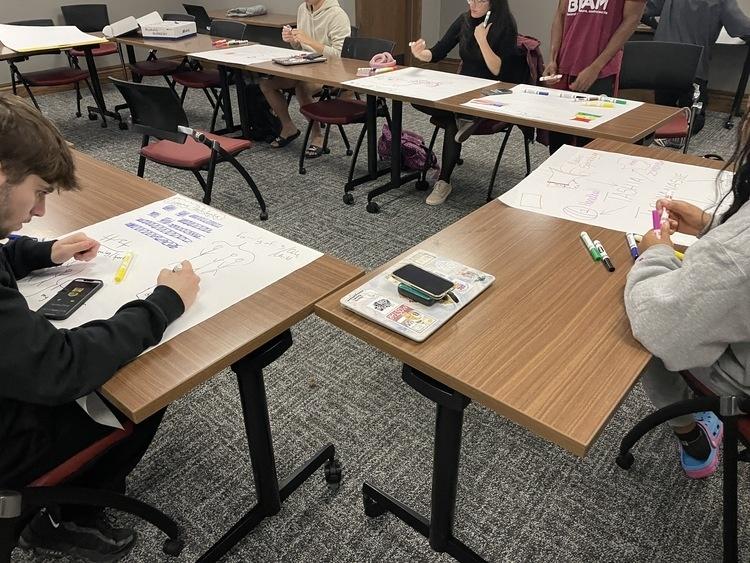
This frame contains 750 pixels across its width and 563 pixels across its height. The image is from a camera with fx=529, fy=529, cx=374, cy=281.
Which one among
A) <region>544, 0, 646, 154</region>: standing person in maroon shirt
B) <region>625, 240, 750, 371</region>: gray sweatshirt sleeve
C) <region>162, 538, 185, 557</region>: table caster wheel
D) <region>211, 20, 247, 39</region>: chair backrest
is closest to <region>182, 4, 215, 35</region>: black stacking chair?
<region>211, 20, 247, 39</region>: chair backrest

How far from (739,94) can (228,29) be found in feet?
13.8

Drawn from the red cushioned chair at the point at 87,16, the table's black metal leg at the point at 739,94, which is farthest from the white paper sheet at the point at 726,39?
the red cushioned chair at the point at 87,16

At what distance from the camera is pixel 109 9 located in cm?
567

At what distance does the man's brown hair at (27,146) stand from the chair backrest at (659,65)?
3019 mm

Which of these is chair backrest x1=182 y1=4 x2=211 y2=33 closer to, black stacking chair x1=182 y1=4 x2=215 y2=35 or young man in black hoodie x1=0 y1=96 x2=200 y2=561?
black stacking chair x1=182 y1=4 x2=215 y2=35

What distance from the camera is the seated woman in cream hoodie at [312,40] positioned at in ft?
11.8

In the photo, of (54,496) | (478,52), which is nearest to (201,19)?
(478,52)

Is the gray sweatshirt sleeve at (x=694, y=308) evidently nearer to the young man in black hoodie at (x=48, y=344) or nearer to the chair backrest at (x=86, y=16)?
the young man in black hoodie at (x=48, y=344)

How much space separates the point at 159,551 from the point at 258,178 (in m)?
2.56

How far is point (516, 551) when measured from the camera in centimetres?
130

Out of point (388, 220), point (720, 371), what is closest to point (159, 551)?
point (720, 371)

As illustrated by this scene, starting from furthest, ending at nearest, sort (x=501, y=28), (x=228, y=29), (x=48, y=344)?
(x=228, y=29)
(x=501, y=28)
(x=48, y=344)

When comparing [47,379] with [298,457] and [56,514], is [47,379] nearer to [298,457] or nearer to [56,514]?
[56,514]

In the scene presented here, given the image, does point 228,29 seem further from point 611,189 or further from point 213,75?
point 611,189
